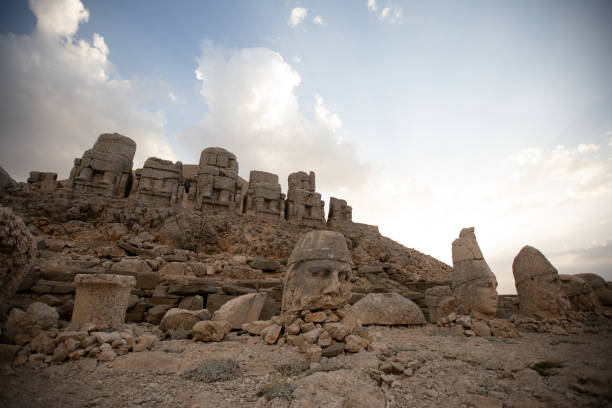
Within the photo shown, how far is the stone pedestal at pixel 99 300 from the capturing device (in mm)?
4703

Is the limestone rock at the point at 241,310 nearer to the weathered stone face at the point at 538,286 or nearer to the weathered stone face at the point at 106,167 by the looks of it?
the weathered stone face at the point at 538,286

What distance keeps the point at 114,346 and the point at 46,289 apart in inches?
151

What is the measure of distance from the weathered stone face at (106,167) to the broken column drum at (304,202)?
376 inches

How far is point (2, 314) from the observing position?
4.08m

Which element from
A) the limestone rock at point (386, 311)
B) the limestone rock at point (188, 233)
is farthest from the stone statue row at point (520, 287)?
the limestone rock at point (188, 233)

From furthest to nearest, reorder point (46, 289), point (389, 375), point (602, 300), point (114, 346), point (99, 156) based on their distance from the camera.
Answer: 1. point (99, 156)
2. point (602, 300)
3. point (46, 289)
4. point (114, 346)
5. point (389, 375)

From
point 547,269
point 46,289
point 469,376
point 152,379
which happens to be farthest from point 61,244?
point 547,269

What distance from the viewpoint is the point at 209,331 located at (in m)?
5.00

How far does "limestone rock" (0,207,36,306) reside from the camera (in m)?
2.80

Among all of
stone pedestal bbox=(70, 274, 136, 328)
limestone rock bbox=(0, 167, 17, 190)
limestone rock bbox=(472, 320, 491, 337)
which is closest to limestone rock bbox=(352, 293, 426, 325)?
limestone rock bbox=(472, 320, 491, 337)

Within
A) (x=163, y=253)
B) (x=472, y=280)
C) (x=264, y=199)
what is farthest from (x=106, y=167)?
(x=472, y=280)

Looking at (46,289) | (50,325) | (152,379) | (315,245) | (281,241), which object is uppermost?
(281,241)

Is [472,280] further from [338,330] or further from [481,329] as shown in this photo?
[338,330]

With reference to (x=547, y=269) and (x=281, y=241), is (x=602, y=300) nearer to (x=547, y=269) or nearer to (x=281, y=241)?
(x=547, y=269)
